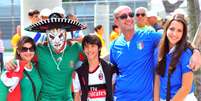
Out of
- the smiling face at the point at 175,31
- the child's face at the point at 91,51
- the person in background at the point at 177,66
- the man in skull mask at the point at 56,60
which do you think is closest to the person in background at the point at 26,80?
the man in skull mask at the point at 56,60

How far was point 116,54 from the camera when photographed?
5.52m

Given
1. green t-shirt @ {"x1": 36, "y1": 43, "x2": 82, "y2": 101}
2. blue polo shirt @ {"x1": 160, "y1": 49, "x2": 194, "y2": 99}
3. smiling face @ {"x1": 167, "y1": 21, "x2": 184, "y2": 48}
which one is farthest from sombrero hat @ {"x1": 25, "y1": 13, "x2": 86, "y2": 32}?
blue polo shirt @ {"x1": 160, "y1": 49, "x2": 194, "y2": 99}

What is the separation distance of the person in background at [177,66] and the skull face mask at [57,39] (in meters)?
1.23

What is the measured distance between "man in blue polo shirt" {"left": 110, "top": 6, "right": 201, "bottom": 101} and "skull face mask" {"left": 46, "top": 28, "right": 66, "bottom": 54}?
0.61 m

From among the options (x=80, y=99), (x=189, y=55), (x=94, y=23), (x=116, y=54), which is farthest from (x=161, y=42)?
(x=94, y=23)

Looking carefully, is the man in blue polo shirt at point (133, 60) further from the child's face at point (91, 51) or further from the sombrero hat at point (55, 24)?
the sombrero hat at point (55, 24)

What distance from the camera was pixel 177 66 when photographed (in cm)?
477

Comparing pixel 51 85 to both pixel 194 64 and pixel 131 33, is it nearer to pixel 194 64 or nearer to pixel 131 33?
pixel 131 33

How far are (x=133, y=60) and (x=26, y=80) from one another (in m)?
1.16

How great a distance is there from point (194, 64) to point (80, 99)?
1.46 meters

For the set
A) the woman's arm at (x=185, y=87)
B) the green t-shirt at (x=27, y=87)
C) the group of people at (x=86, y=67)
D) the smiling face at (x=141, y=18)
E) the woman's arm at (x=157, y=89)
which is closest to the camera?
the woman's arm at (x=185, y=87)

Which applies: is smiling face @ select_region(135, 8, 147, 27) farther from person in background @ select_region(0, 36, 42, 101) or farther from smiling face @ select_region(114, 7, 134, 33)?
person in background @ select_region(0, 36, 42, 101)

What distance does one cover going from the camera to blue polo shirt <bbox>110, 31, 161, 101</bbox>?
5340mm

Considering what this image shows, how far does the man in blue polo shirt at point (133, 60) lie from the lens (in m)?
5.34
